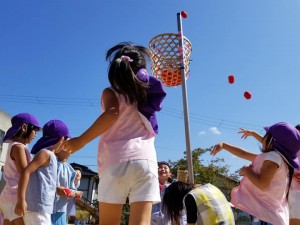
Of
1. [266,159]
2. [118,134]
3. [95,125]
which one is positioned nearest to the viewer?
[95,125]

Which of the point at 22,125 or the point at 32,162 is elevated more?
the point at 22,125

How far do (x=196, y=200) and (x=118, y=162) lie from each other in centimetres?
125

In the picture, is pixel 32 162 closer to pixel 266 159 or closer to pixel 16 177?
pixel 16 177

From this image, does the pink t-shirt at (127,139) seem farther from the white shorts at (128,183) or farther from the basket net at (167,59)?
the basket net at (167,59)

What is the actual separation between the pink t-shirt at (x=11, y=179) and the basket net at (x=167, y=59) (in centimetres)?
275

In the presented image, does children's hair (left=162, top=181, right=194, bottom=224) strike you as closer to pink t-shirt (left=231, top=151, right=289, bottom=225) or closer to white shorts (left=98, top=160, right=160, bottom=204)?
pink t-shirt (left=231, top=151, right=289, bottom=225)

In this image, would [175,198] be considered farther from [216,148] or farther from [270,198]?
[270,198]

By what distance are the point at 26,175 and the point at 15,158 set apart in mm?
325

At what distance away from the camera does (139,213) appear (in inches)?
82.3

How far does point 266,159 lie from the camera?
2.80 metres

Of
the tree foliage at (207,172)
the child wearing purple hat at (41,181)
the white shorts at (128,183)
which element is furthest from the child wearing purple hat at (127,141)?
the tree foliage at (207,172)

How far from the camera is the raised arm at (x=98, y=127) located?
6.79ft

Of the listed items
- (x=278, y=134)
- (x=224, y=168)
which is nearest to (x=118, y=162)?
(x=278, y=134)

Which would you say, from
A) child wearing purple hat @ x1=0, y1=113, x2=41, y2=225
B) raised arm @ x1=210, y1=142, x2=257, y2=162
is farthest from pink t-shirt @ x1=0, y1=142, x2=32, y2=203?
raised arm @ x1=210, y1=142, x2=257, y2=162
